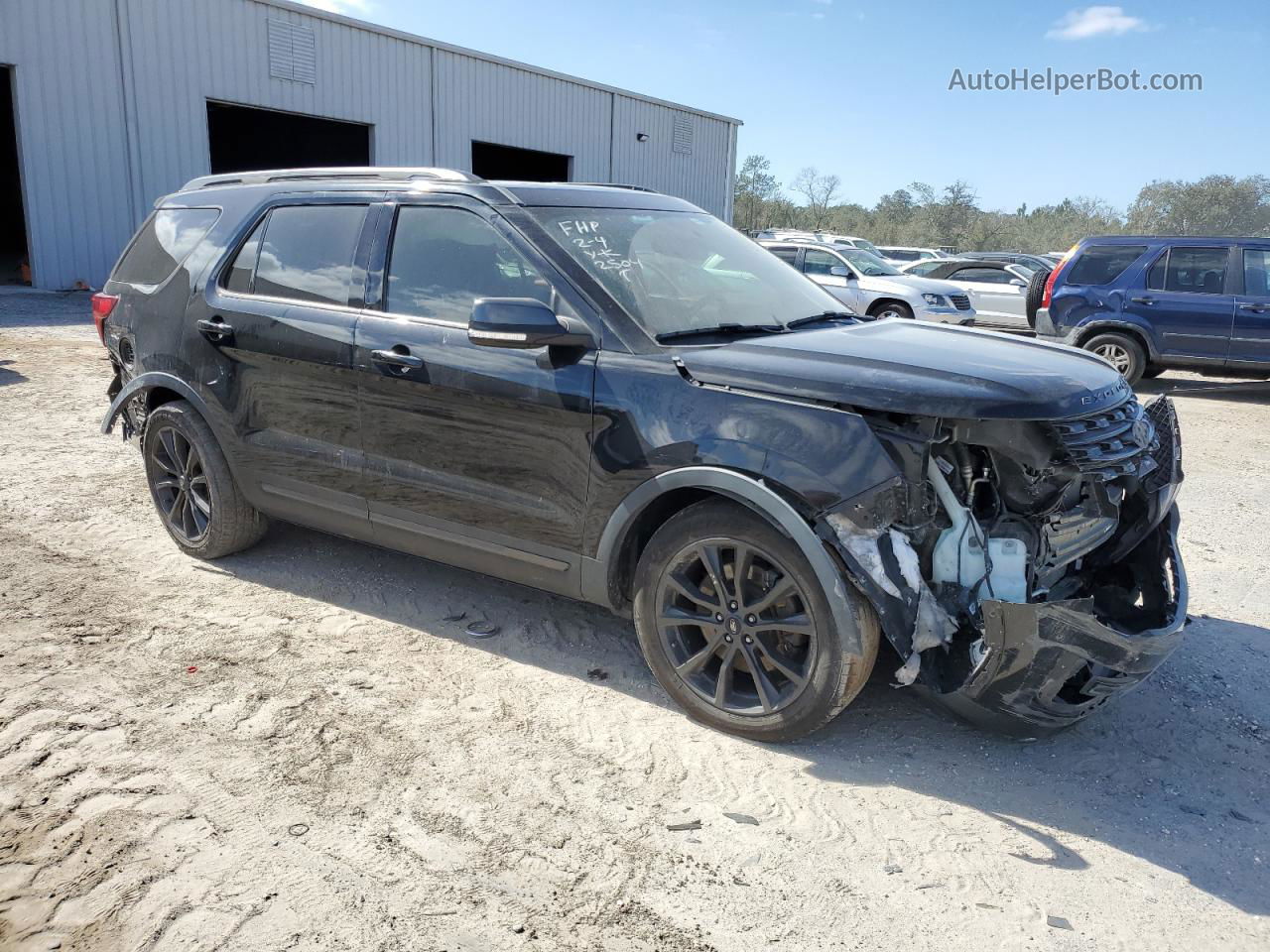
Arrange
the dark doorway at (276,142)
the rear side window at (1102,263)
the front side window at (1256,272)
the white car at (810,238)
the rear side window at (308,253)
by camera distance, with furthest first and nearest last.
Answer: the dark doorway at (276,142)
the white car at (810,238)
the rear side window at (1102,263)
the front side window at (1256,272)
the rear side window at (308,253)

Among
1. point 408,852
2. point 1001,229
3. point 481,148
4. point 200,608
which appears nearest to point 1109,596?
point 408,852

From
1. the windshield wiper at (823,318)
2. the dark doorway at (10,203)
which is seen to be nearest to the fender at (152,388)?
the windshield wiper at (823,318)

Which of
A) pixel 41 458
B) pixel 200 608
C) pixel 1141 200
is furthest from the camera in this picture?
pixel 1141 200

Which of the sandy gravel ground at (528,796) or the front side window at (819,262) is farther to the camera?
the front side window at (819,262)

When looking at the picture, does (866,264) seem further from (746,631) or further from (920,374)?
(746,631)

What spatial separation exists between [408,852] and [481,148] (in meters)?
25.2

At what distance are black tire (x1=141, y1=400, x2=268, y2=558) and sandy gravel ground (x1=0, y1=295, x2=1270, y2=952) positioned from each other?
13.3 inches

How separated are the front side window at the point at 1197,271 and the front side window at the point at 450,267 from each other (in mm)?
10187

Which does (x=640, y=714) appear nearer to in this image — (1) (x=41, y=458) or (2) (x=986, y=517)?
(2) (x=986, y=517)

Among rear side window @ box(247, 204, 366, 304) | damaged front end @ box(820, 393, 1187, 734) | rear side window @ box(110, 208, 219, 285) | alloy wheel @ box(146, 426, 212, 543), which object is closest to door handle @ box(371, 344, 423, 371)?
rear side window @ box(247, 204, 366, 304)

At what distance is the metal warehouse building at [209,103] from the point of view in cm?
1664

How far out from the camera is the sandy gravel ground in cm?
255

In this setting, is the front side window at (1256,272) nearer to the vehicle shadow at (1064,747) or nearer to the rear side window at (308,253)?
the vehicle shadow at (1064,747)

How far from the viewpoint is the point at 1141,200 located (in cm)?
6581
